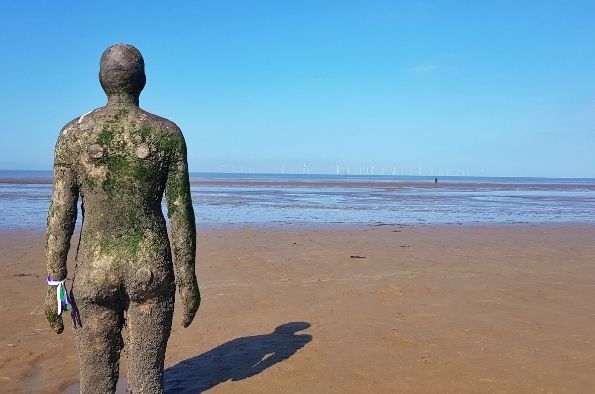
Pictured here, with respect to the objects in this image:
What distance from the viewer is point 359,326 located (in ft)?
23.7

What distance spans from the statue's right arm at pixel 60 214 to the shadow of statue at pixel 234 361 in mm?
2186

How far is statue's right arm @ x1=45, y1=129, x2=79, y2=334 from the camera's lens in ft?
11.7

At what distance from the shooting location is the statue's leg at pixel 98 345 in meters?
3.66

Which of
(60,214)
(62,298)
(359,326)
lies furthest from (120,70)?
(359,326)

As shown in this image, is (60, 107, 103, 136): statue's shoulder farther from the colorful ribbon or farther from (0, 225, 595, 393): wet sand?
(0, 225, 595, 393): wet sand

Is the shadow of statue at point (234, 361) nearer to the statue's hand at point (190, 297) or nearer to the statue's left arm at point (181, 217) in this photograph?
the statue's hand at point (190, 297)

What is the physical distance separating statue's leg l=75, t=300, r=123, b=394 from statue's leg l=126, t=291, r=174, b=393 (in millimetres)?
99

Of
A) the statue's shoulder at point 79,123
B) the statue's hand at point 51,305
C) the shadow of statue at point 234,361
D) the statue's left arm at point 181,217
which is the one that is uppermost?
the statue's shoulder at point 79,123

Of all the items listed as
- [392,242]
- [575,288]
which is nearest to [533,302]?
[575,288]

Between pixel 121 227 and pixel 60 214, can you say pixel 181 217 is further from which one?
pixel 60 214

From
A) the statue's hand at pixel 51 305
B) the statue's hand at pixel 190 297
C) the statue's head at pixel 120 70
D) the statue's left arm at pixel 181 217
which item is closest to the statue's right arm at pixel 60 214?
the statue's hand at pixel 51 305

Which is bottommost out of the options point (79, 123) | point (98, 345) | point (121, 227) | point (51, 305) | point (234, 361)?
point (234, 361)

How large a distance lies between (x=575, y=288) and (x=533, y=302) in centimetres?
153

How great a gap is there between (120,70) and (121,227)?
1.08 metres
